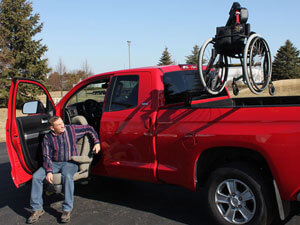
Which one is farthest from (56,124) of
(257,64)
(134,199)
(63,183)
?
(257,64)

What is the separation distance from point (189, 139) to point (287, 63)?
56236mm

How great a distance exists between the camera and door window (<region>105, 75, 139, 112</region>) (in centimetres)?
431

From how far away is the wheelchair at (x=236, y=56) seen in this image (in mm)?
3968

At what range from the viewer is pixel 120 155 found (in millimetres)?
4289

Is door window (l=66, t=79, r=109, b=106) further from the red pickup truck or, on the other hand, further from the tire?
the tire

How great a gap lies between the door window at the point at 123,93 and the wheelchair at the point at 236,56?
3.08 feet

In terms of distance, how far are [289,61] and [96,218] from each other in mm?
56341

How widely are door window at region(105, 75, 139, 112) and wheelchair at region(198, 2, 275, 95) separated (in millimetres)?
939

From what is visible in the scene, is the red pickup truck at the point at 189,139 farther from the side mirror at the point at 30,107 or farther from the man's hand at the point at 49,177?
the man's hand at the point at 49,177

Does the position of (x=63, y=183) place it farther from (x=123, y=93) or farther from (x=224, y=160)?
(x=224, y=160)

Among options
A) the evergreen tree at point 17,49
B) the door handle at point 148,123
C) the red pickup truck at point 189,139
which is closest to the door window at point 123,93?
the red pickup truck at point 189,139

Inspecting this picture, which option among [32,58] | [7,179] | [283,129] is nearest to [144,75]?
[283,129]

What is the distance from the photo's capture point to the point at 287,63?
2127 inches

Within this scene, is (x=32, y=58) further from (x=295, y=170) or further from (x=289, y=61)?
(x=289, y=61)
